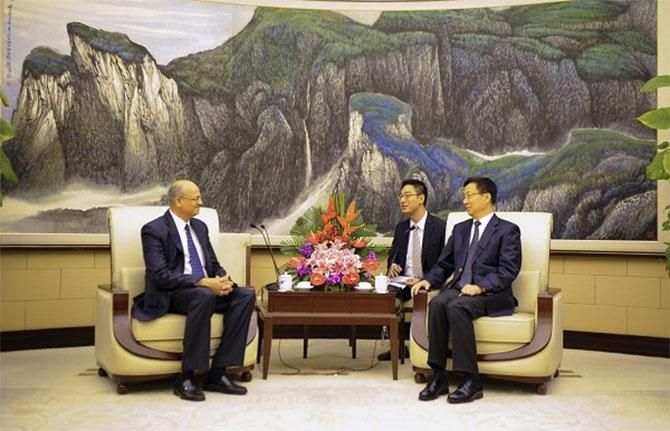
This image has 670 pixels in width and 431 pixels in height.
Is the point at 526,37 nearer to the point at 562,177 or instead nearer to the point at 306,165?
the point at 562,177

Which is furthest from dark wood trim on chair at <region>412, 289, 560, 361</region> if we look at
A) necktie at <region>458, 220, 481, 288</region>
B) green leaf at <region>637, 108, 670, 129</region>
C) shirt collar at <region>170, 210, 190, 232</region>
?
shirt collar at <region>170, 210, 190, 232</region>

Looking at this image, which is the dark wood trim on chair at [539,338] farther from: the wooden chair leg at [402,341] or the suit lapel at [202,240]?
the suit lapel at [202,240]

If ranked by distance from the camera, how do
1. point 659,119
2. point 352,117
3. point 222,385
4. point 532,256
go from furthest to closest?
point 352,117
point 532,256
point 659,119
point 222,385

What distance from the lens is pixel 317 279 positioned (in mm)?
5012

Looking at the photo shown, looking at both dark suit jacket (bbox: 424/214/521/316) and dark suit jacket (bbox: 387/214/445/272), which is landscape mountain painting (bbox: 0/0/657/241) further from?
dark suit jacket (bbox: 424/214/521/316)

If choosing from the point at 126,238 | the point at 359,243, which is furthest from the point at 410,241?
the point at 126,238

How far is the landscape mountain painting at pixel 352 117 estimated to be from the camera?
6.27 m

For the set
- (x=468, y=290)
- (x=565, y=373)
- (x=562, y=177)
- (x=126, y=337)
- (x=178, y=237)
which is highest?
(x=562, y=177)

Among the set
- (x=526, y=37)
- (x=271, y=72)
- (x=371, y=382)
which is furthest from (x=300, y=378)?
(x=526, y=37)

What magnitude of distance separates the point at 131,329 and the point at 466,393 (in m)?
2.06

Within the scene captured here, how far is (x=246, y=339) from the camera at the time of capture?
4.75 meters

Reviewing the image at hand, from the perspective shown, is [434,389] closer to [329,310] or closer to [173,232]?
[329,310]

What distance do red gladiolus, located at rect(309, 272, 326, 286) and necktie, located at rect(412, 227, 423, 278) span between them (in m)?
1.08

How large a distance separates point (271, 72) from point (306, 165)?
91cm
